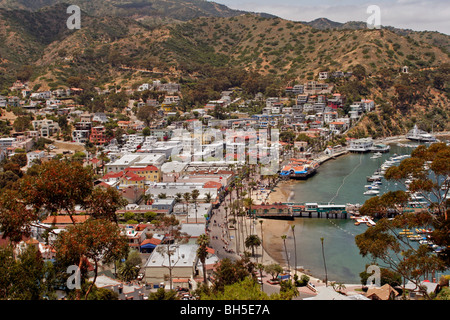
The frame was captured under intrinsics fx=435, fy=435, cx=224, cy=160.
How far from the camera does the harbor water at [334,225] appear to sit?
68.0 feet

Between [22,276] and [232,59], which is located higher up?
[232,59]

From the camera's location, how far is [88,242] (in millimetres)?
8336

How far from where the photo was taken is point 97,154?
4159cm

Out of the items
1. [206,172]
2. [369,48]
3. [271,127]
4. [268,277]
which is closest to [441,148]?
[268,277]

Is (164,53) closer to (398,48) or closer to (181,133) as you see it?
(181,133)

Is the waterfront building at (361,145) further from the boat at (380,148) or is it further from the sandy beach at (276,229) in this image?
the sandy beach at (276,229)

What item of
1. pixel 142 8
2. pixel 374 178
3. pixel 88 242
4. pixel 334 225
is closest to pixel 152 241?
pixel 334 225

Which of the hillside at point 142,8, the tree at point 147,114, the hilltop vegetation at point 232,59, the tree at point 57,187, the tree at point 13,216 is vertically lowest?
the tree at point 13,216

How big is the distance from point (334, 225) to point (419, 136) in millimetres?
33200

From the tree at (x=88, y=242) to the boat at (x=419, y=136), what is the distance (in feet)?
171

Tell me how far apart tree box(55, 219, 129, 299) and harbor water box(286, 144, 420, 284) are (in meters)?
13.2

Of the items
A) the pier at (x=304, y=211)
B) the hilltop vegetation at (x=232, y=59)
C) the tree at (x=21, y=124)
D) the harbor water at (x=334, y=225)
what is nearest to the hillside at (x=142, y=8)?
the hilltop vegetation at (x=232, y=59)

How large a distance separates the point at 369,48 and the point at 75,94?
4733 centimetres

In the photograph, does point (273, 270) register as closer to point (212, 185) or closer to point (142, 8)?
point (212, 185)
